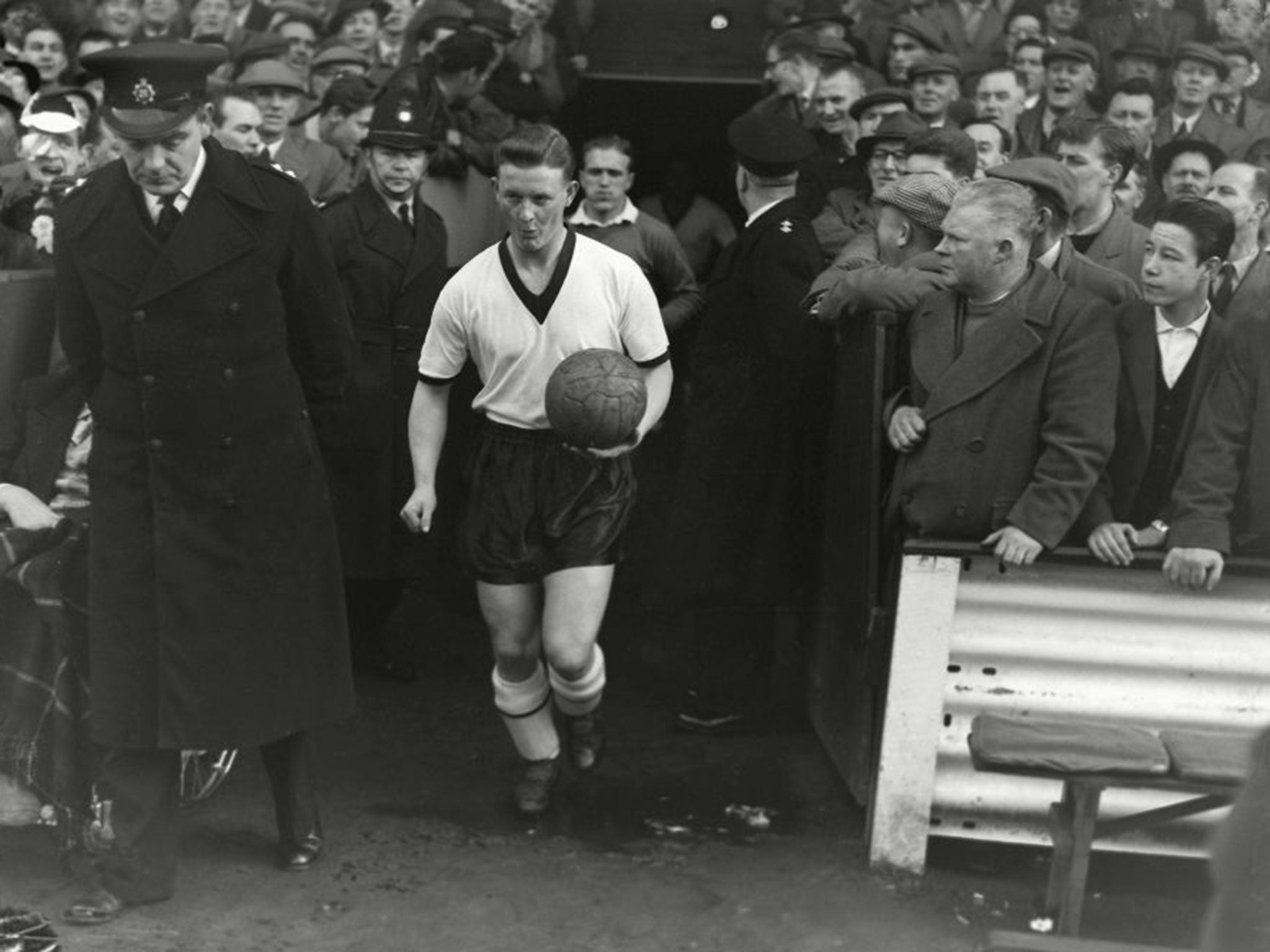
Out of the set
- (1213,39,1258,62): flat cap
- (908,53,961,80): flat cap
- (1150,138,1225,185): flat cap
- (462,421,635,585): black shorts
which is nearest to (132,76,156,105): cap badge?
(462,421,635,585): black shorts

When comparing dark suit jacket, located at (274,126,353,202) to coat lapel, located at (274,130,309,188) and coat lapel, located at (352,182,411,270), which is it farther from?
coat lapel, located at (352,182,411,270)

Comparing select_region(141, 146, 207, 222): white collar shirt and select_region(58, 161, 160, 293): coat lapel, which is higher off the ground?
select_region(141, 146, 207, 222): white collar shirt

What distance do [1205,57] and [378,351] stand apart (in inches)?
199

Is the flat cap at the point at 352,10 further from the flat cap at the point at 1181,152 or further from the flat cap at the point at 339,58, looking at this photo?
the flat cap at the point at 1181,152

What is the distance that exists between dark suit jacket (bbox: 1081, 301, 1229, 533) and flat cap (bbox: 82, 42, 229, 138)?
9.09ft

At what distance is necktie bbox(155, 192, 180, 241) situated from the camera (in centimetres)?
540

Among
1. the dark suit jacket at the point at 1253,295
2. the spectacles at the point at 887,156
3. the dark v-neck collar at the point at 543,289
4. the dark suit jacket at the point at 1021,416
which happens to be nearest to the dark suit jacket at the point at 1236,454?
the dark suit jacket at the point at 1021,416

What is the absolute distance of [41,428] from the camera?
5918mm

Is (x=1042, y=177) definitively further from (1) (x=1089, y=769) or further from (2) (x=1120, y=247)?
(1) (x=1089, y=769)

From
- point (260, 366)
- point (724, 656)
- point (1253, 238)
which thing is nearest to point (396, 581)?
point (724, 656)

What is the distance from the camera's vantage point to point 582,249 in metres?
6.03

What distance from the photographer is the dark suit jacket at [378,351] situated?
736 centimetres

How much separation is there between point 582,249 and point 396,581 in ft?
7.13

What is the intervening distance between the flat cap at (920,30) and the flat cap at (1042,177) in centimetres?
432
